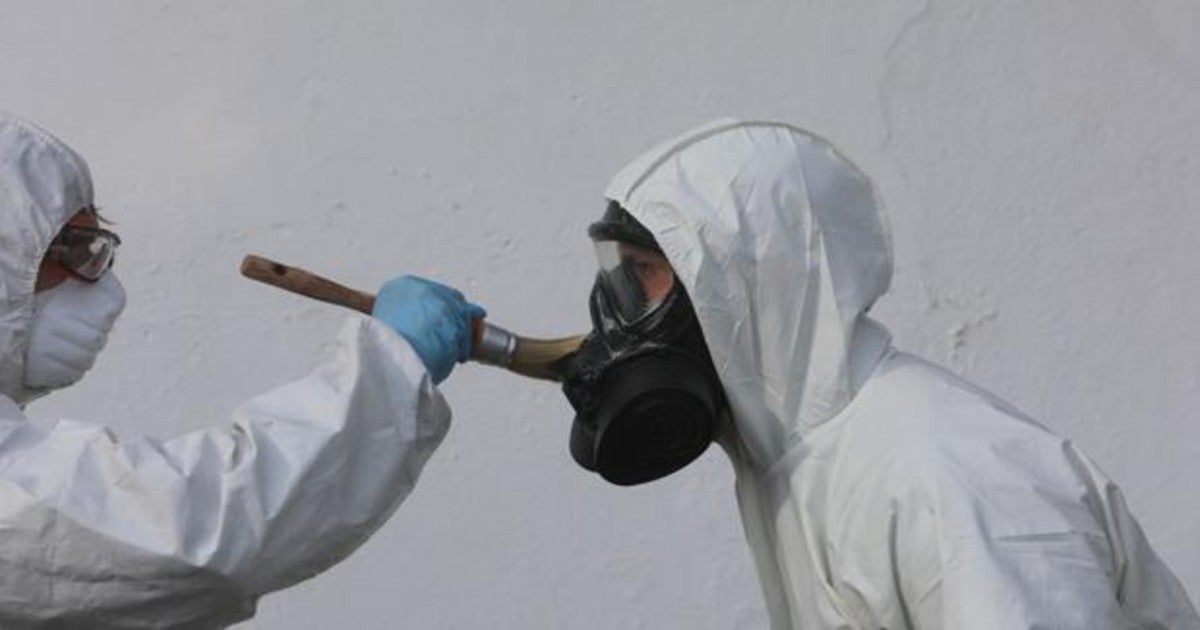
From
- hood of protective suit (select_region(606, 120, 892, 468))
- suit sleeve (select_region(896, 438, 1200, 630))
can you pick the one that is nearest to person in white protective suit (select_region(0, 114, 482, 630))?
hood of protective suit (select_region(606, 120, 892, 468))

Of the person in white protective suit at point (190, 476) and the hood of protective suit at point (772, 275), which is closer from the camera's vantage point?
the person in white protective suit at point (190, 476)

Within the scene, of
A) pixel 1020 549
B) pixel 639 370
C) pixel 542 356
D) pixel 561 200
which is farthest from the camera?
pixel 561 200

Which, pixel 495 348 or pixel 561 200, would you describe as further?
pixel 561 200

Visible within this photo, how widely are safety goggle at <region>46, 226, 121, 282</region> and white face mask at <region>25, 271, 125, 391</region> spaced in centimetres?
2

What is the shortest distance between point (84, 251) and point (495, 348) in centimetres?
48

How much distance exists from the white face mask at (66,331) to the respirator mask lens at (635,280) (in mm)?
566

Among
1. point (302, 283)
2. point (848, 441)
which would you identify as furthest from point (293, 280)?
point (848, 441)

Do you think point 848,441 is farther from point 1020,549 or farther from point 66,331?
point 66,331

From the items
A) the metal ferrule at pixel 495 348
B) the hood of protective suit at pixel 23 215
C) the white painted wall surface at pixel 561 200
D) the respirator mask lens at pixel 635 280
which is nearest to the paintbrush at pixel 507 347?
the metal ferrule at pixel 495 348

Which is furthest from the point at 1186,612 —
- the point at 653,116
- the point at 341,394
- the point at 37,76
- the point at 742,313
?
the point at 37,76

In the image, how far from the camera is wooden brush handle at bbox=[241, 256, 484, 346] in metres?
2.88

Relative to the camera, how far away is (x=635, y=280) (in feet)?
9.34

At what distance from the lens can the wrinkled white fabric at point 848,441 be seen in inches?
99.4

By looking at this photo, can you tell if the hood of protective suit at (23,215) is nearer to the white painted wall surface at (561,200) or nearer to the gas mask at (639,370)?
the gas mask at (639,370)
